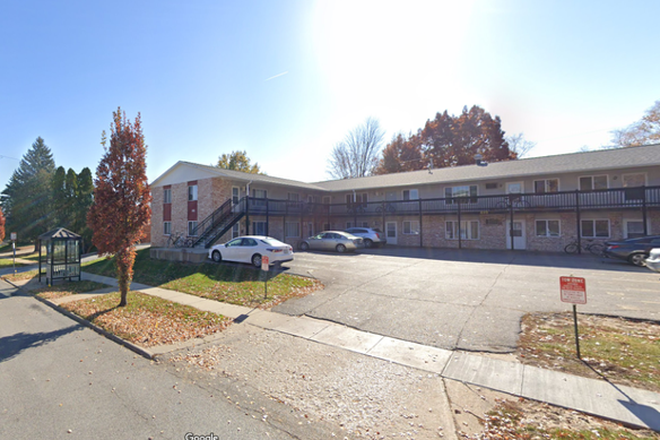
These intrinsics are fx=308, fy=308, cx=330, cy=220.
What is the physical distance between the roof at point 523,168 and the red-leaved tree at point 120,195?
43.5 ft

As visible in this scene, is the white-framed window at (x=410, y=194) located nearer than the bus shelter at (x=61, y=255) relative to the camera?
No

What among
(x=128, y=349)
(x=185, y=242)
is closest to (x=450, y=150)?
(x=185, y=242)

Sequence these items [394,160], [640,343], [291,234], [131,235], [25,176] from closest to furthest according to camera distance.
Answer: [640,343], [131,235], [291,234], [394,160], [25,176]

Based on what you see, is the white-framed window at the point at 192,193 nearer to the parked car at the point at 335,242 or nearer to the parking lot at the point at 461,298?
the parked car at the point at 335,242

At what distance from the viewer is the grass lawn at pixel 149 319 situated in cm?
672

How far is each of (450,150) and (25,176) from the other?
73.1m

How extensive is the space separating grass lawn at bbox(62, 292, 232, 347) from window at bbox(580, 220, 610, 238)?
929 inches

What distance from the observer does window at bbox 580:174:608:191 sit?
20891 mm

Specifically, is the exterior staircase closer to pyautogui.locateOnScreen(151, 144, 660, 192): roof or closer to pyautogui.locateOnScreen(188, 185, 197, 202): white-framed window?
pyautogui.locateOnScreen(151, 144, 660, 192): roof

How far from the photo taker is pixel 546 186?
884 inches

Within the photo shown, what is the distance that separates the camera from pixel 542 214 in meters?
21.7

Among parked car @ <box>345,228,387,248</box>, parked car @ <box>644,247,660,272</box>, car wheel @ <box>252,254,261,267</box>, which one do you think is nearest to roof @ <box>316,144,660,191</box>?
parked car @ <box>345,228,387,248</box>

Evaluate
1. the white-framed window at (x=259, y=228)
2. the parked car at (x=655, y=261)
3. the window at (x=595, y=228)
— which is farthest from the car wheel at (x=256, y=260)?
the window at (x=595, y=228)

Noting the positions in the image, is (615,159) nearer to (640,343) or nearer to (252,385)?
(640,343)
